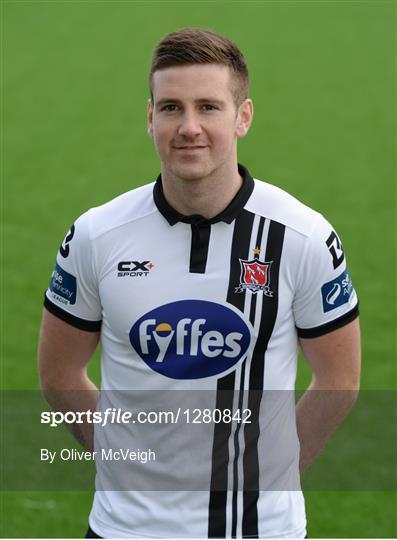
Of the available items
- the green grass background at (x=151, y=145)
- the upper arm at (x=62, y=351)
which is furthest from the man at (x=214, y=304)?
the green grass background at (x=151, y=145)

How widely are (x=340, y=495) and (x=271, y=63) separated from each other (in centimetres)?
1398

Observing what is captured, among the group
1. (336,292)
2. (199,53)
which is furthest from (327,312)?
(199,53)

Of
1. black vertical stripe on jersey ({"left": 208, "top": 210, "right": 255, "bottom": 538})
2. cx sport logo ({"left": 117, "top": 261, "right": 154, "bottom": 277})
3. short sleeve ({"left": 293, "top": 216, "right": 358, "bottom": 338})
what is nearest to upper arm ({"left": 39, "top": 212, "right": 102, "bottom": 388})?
cx sport logo ({"left": 117, "top": 261, "right": 154, "bottom": 277})

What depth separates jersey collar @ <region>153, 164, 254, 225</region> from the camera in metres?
4.09

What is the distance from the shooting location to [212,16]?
22.9 metres

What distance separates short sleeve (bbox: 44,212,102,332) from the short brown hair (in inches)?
24.7

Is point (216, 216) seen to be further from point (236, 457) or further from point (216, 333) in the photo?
point (236, 457)

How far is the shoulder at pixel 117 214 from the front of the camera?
417 cm

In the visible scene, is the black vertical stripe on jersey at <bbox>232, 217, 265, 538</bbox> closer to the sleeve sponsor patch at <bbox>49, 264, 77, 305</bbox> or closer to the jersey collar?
the jersey collar

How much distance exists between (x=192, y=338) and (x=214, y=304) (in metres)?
0.15

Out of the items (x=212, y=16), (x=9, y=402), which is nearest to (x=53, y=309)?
(x=9, y=402)

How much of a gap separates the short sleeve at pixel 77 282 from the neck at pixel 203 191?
1.16ft

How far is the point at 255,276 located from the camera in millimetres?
4062

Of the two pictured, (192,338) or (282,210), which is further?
(282,210)
